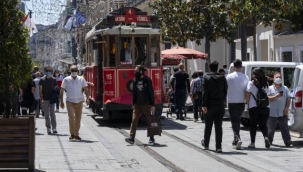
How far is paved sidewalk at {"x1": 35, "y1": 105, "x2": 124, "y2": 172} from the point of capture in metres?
12.9

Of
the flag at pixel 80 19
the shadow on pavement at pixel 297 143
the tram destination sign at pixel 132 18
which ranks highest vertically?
the flag at pixel 80 19

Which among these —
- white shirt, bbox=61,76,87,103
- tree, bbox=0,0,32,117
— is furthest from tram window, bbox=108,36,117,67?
tree, bbox=0,0,32,117

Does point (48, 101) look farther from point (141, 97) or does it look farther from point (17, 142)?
point (17, 142)

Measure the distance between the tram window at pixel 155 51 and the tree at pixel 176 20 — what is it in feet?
25.2

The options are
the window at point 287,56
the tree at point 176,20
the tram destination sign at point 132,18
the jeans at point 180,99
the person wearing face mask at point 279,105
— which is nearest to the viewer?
the person wearing face mask at point 279,105

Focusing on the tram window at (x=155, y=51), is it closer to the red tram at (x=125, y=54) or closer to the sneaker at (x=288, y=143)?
the red tram at (x=125, y=54)

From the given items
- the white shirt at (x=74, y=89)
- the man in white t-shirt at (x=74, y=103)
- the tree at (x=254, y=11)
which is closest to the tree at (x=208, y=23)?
the tree at (x=254, y=11)

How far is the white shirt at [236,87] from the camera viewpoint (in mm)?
15492

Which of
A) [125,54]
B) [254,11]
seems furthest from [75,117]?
[254,11]

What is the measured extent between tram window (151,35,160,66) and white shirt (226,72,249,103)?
21.5 feet

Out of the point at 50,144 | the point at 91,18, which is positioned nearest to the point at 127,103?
the point at 50,144

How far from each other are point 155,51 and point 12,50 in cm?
1029

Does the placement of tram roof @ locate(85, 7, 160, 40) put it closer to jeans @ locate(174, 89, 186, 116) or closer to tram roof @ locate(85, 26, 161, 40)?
tram roof @ locate(85, 26, 161, 40)

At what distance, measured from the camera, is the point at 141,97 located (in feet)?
A: 54.5
